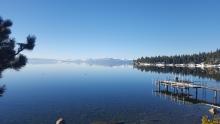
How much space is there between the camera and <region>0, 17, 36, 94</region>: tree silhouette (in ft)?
51.9

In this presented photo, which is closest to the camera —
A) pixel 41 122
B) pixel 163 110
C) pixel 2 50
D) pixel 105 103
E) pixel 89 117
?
pixel 2 50

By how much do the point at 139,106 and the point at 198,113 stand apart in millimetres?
13217

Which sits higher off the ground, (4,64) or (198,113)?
(4,64)

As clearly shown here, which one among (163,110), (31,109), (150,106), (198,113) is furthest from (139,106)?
(31,109)

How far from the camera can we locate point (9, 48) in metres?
16.2

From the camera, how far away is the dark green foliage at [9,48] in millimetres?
15820

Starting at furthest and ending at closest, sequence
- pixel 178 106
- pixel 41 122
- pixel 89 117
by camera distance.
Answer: pixel 178 106 → pixel 89 117 → pixel 41 122

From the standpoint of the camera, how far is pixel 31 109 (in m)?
60.2

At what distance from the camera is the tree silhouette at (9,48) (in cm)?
1581

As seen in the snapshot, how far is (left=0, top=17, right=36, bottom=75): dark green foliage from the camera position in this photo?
51.9ft

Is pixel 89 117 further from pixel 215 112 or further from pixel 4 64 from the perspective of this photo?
pixel 4 64

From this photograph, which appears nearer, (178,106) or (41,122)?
(41,122)

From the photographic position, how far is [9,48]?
1617 centimetres

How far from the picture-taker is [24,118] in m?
50.8
